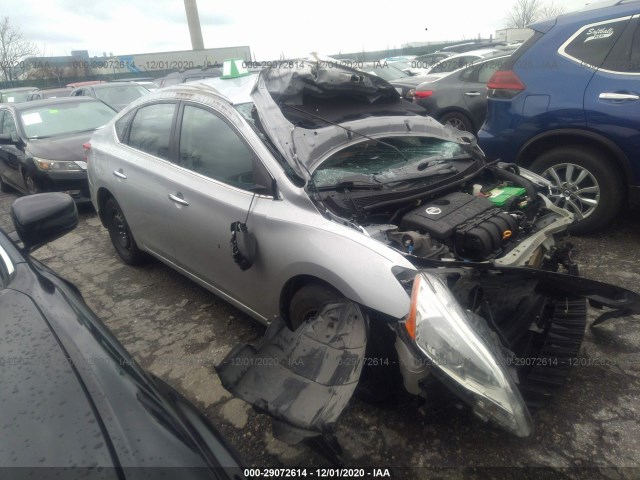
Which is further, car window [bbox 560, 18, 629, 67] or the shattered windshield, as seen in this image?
car window [bbox 560, 18, 629, 67]

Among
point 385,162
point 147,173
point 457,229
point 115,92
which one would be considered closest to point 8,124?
point 115,92

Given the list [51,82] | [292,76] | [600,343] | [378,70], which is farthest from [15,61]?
[600,343]

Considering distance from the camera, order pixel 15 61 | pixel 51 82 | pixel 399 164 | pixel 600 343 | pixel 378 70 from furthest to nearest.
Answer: pixel 15 61
pixel 51 82
pixel 378 70
pixel 399 164
pixel 600 343

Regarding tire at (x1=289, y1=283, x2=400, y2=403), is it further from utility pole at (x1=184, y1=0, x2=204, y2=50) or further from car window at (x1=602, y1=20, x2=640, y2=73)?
utility pole at (x1=184, y1=0, x2=204, y2=50)

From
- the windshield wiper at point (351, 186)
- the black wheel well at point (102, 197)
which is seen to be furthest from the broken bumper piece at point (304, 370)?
the black wheel well at point (102, 197)

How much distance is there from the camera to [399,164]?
281cm

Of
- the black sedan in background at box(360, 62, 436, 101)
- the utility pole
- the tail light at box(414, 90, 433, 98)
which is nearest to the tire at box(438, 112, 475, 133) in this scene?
the tail light at box(414, 90, 433, 98)

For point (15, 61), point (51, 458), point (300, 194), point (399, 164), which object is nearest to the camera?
point (51, 458)

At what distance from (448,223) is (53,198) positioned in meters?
1.91

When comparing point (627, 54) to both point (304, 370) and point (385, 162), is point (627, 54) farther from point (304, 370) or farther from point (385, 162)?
point (304, 370)

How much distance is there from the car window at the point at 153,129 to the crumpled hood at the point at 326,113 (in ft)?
2.71

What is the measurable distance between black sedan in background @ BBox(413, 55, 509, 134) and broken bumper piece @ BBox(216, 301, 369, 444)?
19.3 feet

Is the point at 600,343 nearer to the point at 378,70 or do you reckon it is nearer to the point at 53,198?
the point at 53,198

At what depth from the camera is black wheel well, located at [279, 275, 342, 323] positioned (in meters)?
2.20
